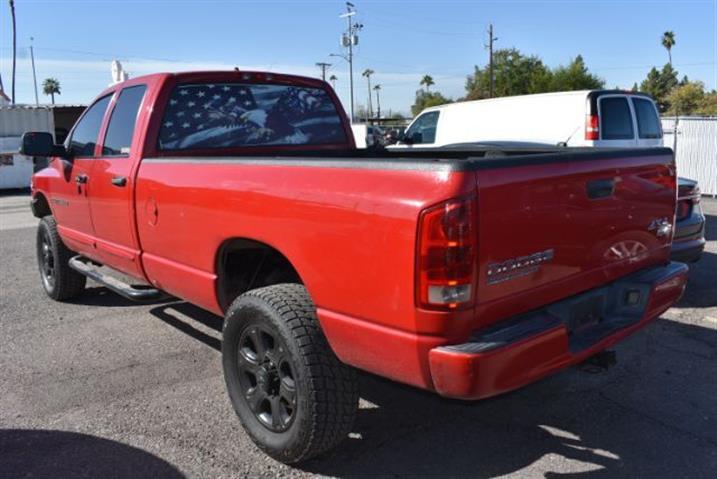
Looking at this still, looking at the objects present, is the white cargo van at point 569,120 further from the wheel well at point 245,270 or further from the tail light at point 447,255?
the tail light at point 447,255

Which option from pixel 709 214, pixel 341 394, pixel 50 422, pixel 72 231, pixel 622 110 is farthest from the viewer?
pixel 709 214

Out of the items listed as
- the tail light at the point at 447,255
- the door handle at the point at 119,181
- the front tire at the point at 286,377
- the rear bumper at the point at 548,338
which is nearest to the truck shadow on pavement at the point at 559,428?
the front tire at the point at 286,377

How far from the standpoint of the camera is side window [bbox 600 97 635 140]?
9.22 meters

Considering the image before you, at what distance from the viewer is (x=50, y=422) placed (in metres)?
3.67

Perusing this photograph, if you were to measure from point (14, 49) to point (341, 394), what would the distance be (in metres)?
58.6

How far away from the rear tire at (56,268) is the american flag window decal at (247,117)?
2321 mm

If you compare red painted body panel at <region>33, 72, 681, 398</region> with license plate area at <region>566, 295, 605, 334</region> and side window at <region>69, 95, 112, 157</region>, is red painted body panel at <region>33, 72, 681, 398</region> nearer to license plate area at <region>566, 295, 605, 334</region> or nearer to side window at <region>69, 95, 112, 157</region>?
license plate area at <region>566, 295, 605, 334</region>

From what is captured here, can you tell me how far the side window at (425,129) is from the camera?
1221cm

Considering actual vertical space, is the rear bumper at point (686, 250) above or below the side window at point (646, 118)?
below

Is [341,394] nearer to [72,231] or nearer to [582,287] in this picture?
[582,287]

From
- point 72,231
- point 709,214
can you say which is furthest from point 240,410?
point 709,214

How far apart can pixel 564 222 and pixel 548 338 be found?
1.71 ft

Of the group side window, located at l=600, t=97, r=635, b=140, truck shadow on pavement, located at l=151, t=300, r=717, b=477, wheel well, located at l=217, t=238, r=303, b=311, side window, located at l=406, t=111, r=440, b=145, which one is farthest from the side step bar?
side window, located at l=406, t=111, r=440, b=145

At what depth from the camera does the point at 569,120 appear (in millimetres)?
9352
